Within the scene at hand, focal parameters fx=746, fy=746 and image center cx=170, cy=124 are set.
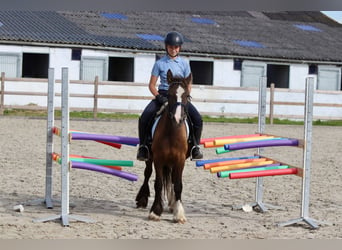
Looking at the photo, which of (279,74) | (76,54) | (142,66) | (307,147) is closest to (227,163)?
(307,147)

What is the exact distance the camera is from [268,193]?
9.78m

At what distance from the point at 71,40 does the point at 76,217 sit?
736 inches

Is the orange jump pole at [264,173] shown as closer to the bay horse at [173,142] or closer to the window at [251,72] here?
the bay horse at [173,142]

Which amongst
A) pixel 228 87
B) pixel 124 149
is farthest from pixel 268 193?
pixel 228 87

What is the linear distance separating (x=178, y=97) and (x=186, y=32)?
22445 mm

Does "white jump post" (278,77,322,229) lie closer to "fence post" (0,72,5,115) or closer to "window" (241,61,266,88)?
"fence post" (0,72,5,115)

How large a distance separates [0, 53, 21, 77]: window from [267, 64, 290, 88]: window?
35.6 feet

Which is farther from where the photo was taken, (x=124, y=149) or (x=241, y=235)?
(x=124, y=149)

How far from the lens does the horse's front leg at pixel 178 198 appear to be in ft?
24.2

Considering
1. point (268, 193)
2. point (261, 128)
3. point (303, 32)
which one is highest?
point (303, 32)

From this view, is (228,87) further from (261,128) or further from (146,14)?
(261,128)

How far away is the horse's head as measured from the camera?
7.15 meters

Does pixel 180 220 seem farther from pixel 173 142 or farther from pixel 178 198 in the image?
pixel 173 142

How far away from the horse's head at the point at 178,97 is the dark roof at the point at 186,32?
1790 cm
